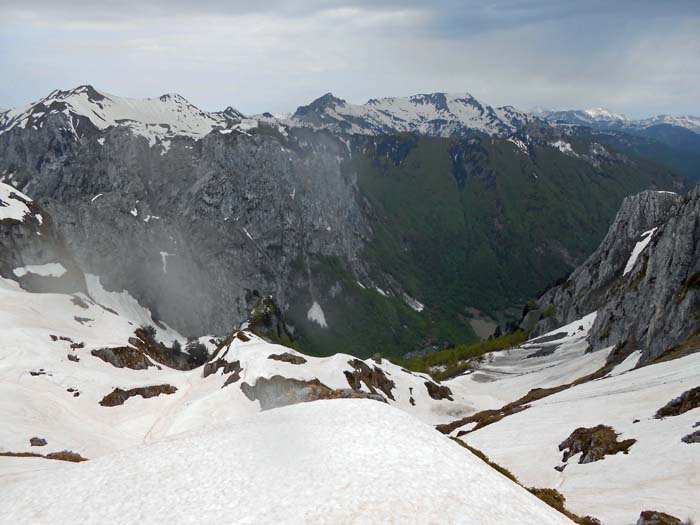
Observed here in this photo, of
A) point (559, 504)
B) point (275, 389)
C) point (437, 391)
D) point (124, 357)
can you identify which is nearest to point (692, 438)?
point (559, 504)

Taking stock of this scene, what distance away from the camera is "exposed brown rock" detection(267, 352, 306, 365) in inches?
4016

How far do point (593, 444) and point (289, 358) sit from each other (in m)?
70.9

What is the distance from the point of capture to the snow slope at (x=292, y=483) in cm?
1594

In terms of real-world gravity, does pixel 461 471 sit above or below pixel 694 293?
above

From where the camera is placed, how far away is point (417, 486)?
54.7ft

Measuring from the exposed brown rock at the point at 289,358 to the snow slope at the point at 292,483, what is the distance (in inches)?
3181

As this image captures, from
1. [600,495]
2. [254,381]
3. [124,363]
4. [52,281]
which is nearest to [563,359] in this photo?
[254,381]

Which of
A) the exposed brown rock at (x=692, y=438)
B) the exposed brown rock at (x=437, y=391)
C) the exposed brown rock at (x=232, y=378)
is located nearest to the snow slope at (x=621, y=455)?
the exposed brown rock at (x=692, y=438)

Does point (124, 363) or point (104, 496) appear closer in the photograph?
point (104, 496)

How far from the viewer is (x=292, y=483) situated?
17.3 meters

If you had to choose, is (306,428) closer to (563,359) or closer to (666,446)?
(666,446)

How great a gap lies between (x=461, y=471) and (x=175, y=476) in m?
10.2

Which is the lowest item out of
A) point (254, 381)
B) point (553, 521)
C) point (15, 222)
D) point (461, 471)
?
point (254, 381)

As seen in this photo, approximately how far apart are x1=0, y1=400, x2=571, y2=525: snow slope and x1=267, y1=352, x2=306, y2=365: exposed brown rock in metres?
80.8
